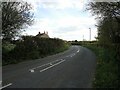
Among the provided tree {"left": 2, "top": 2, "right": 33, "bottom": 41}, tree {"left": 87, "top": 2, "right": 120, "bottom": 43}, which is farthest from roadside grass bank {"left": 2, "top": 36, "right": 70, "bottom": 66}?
tree {"left": 87, "top": 2, "right": 120, "bottom": 43}

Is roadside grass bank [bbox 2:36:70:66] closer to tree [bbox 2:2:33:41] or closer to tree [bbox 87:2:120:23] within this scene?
tree [bbox 2:2:33:41]

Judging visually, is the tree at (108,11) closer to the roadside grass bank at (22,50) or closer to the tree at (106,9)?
the tree at (106,9)

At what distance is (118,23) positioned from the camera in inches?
1196

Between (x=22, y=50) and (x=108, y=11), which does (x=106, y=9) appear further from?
(x=22, y=50)

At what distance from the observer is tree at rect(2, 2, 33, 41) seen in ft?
95.4

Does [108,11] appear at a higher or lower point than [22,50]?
higher

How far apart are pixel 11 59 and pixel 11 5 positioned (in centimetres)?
554

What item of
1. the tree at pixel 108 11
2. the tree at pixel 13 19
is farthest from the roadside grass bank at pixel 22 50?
the tree at pixel 108 11

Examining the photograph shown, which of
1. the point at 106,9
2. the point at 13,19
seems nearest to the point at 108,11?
the point at 106,9

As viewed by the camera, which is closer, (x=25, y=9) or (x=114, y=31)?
(x=25, y=9)

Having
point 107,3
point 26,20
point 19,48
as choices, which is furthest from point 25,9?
point 107,3

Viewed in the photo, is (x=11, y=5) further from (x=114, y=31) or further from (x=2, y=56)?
(x=114, y=31)

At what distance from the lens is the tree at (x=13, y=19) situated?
29.1 metres

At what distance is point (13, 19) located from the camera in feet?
96.4
